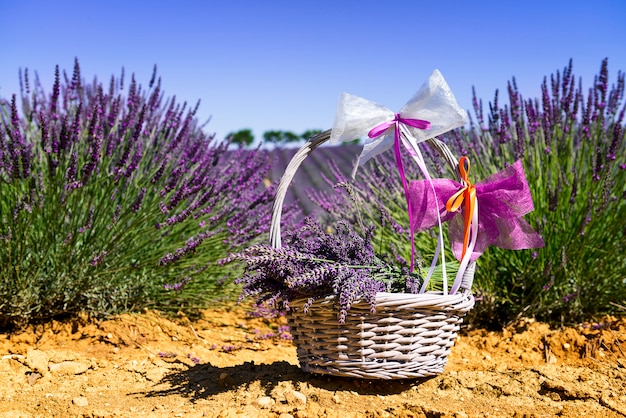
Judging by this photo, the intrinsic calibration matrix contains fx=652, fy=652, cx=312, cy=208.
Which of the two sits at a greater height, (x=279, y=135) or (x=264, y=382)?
(x=279, y=135)

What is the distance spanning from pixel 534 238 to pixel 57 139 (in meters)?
1.71

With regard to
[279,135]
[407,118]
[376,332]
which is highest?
[279,135]

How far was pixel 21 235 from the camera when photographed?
2.43 m

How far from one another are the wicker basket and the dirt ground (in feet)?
0.32

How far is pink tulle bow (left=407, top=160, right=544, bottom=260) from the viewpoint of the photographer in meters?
1.90

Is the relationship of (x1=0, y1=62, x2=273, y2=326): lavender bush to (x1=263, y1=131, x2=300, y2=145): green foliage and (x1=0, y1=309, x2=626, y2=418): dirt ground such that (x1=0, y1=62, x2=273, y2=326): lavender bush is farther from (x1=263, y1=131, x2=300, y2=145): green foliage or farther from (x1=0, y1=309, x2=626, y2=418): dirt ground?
(x1=263, y1=131, x2=300, y2=145): green foliage

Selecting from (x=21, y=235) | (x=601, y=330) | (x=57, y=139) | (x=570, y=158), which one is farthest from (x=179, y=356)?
(x=570, y=158)

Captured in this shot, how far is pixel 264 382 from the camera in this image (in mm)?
1979

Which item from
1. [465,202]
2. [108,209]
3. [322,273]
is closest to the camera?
[322,273]

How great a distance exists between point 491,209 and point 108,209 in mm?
1586

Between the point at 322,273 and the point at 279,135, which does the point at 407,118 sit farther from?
the point at 279,135

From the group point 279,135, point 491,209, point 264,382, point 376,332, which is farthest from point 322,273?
point 279,135

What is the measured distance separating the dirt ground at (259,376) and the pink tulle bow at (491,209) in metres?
0.44

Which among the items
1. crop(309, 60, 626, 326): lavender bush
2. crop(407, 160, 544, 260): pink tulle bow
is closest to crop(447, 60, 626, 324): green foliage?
crop(309, 60, 626, 326): lavender bush
